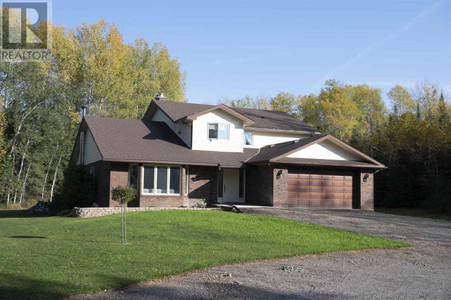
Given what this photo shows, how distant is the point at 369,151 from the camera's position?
39188 mm

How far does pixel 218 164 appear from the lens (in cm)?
2289

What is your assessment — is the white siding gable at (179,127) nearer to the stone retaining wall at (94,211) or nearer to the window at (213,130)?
the window at (213,130)

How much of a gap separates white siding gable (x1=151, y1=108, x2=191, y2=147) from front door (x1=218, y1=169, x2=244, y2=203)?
106 inches

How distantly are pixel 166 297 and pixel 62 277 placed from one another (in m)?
2.02

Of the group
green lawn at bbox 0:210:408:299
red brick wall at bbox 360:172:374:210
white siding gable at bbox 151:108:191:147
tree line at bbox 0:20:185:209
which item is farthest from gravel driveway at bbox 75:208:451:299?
tree line at bbox 0:20:185:209

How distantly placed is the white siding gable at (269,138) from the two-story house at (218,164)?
0.34 feet

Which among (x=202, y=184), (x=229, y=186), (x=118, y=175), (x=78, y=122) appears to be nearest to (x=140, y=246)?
(x=118, y=175)

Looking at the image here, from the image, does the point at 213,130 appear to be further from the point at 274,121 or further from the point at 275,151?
the point at 274,121

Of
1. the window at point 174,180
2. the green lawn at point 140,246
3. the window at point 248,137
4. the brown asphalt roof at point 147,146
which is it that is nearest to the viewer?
the green lawn at point 140,246

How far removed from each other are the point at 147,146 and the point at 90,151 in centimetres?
429

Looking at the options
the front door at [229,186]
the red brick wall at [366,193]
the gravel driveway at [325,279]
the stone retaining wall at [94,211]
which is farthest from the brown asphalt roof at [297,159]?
the gravel driveway at [325,279]

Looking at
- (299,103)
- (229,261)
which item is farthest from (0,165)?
(299,103)

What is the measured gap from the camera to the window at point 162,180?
72.6ft

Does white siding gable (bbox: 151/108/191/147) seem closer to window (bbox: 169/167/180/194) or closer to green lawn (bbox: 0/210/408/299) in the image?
window (bbox: 169/167/180/194)
